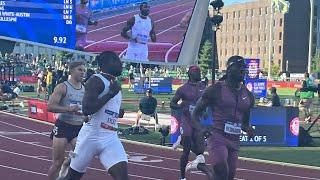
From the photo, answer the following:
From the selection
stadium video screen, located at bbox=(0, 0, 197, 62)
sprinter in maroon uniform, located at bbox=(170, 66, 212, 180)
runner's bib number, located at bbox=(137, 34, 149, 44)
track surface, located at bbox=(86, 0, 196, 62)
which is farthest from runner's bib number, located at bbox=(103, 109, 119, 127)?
runner's bib number, located at bbox=(137, 34, 149, 44)

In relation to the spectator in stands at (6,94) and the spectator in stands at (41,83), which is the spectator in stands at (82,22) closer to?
the spectator in stands at (6,94)

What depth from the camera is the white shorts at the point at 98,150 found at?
22.4 ft

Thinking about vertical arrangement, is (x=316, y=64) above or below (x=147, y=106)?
above

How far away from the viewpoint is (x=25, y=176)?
11.9 m

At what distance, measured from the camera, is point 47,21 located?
1024 inches

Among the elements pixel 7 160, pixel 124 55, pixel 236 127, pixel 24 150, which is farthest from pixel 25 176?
pixel 124 55

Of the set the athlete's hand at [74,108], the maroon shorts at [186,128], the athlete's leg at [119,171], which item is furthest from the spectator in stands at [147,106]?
the athlete's leg at [119,171]

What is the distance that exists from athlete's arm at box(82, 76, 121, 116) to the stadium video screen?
19.4 metres

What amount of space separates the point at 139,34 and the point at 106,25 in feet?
4.90

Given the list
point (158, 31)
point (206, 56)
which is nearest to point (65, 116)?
point (158, 31)

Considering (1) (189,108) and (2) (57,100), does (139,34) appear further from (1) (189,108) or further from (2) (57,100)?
(2) (57,100)

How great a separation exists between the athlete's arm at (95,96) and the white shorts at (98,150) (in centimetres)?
27

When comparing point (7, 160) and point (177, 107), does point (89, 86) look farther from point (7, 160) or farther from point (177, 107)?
point (7, 160)

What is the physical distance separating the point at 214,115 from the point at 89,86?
172 cm
